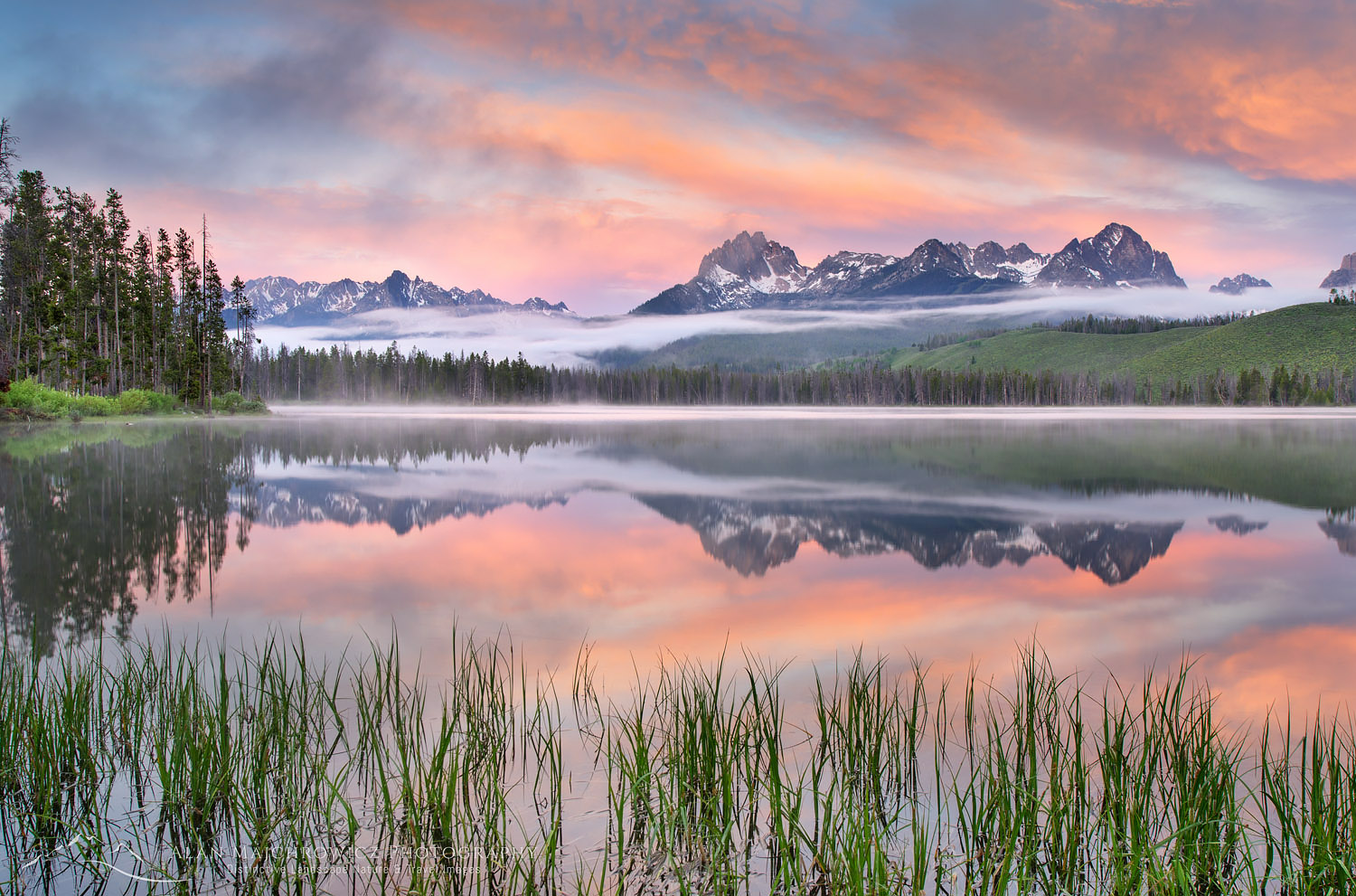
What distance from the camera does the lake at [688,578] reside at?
723 cm

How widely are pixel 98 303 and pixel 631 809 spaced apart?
237ft

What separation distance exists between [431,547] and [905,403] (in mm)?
171469

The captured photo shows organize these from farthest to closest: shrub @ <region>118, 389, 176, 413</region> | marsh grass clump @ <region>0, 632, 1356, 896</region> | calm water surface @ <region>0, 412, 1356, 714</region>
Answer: shrub @ <region>118, 389, 176, 413</region>
calm water surface @ <region>0, 412, 1356, 714</region>
marsh grass clump @ <region>0, 632, 1356, 896</region>

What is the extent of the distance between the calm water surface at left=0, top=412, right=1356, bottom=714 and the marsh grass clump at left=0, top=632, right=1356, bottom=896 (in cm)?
226

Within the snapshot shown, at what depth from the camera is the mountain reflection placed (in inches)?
452

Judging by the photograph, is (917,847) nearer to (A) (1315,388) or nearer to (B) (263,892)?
(B) (263,892)

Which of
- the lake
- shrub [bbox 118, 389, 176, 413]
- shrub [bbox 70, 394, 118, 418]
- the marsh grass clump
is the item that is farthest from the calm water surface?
shrub [bbox 118, 389, 176, 413]

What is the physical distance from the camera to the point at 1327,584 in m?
11.3

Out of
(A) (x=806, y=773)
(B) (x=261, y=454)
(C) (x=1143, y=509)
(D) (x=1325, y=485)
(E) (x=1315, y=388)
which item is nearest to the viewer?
(A) (x=806, y=773)

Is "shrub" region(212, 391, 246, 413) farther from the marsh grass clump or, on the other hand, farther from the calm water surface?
the marsh grass clump

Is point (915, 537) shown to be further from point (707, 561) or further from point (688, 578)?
point (688, 578)

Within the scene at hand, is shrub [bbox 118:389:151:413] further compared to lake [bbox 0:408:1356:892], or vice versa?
shrub [bbox 118:389:151:413]

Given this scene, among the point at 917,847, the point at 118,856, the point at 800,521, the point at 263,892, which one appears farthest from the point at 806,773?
the point at 800,521

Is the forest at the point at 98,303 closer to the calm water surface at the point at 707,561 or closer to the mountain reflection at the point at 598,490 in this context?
the mountain reflection at the point at 598,490
